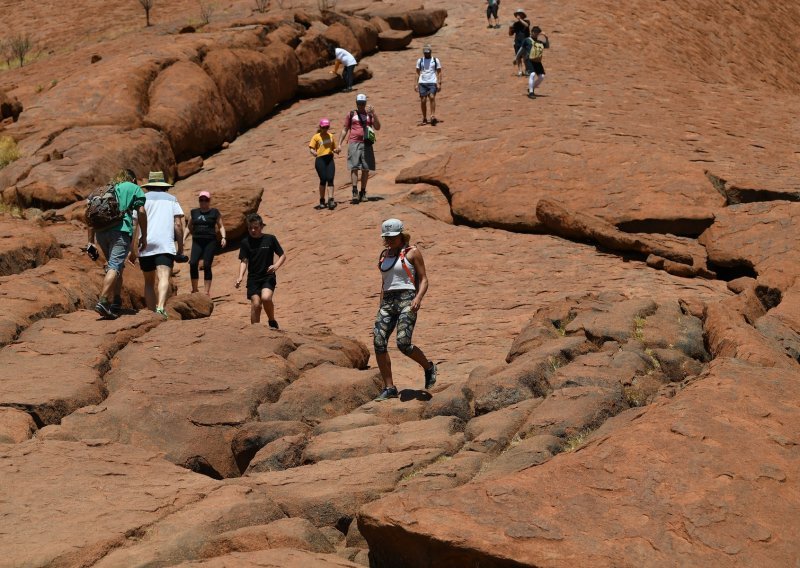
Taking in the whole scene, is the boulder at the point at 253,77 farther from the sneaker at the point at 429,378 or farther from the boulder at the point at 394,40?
the sneaker at the point at 429,378

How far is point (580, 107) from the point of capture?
2209 cm

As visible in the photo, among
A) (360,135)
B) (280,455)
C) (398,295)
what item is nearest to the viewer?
(280,455)

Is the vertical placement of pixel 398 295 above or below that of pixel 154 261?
above

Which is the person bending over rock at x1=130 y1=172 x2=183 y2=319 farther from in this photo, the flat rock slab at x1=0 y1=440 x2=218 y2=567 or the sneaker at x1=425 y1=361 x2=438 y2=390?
the flat rock slab at x1=0 y1=440 x2=218 y2=567

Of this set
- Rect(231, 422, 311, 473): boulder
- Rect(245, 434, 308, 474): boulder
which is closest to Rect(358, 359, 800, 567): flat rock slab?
Rect(245, 434, 308, 474): boulder

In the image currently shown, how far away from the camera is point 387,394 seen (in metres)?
10.4

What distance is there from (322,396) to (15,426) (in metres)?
2.77

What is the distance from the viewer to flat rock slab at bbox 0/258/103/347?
11820mm

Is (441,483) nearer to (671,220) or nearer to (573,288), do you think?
(573,288)

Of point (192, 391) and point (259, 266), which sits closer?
point (192, 391)

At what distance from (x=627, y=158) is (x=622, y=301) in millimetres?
5778

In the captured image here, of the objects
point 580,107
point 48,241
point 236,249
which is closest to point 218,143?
point 236,249

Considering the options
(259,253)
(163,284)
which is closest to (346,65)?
(259,253)

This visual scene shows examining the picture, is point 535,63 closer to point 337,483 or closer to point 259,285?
point 259,285
